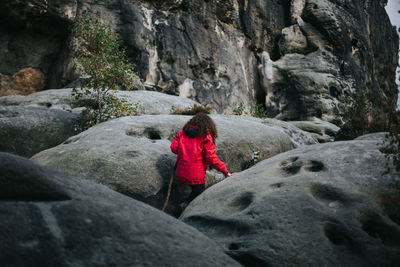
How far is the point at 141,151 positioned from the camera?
20.8ft

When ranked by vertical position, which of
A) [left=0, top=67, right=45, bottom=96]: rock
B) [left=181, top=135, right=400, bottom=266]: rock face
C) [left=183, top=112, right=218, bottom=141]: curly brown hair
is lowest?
[left=181, top=135, right=400, bottom=266]: rock face

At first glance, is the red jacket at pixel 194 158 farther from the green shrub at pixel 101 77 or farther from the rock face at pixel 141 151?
the green shrub at pixel 101 77

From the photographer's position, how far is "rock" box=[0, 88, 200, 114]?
10.7m

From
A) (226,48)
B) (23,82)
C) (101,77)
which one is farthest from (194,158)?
(226,48)

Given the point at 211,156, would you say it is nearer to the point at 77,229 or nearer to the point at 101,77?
the point at 77,229

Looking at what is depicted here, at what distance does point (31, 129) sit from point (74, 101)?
2.63m

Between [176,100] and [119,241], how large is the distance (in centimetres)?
1052

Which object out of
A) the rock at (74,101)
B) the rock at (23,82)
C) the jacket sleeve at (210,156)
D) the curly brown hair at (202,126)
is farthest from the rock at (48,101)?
the jacket sleeve at (210,156)

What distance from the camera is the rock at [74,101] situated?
10.7 metres

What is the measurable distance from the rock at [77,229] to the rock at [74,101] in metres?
8.16

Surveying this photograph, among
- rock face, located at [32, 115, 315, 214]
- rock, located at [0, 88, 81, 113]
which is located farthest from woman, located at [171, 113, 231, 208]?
rock, located at [0, 88, 81, 113]

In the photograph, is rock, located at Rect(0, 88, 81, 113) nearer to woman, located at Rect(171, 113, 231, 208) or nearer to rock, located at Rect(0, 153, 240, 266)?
woman, located at Rect(171, 113, 231, 208)

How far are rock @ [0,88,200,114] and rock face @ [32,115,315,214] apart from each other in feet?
10.0

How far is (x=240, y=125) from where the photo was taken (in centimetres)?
857
